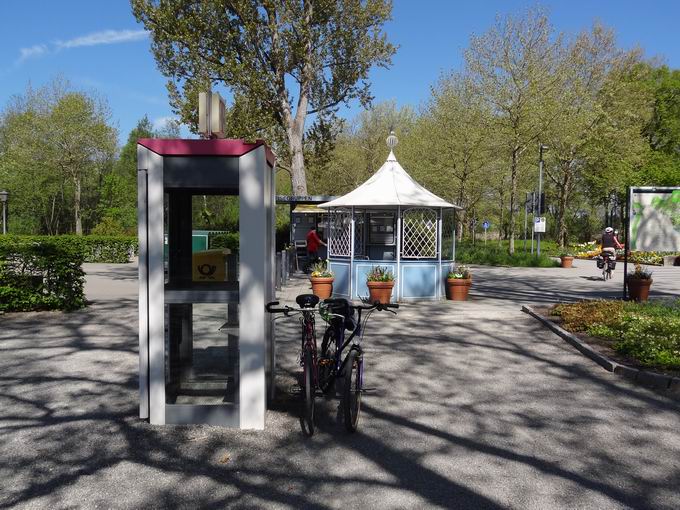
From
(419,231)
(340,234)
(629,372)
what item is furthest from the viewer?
(340,234)

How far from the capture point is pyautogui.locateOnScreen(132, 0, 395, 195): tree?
2041 cm

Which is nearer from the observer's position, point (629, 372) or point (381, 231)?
point (629, 372)

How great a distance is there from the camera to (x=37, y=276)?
37.7 ft

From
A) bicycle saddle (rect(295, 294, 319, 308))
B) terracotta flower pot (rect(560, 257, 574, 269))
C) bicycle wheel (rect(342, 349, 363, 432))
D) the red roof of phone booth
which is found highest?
the red roof of phone booth

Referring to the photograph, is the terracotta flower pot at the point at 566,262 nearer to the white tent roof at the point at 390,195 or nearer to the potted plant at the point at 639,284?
the potted plant at the point at 639,284

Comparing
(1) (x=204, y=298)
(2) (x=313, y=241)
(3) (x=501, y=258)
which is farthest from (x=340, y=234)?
(3) (x=501, y=258)

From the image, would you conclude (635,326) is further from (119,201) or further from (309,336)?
(119,201)

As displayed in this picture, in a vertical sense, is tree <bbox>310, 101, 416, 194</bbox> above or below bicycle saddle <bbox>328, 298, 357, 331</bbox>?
above

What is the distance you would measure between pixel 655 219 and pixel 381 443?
35.2 ft

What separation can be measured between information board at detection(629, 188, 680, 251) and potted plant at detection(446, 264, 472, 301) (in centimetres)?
363

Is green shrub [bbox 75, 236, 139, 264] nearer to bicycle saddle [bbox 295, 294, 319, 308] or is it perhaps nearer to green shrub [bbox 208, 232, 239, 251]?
green shrub [bbox 208, 232, 239, 251]

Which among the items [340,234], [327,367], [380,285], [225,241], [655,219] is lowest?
[327,367]

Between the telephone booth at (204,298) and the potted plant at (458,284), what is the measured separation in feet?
31.1

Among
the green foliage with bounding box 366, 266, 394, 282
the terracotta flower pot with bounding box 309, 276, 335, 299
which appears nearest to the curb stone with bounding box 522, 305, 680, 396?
the green foliage with bounding box 366, 266, 394, 282
